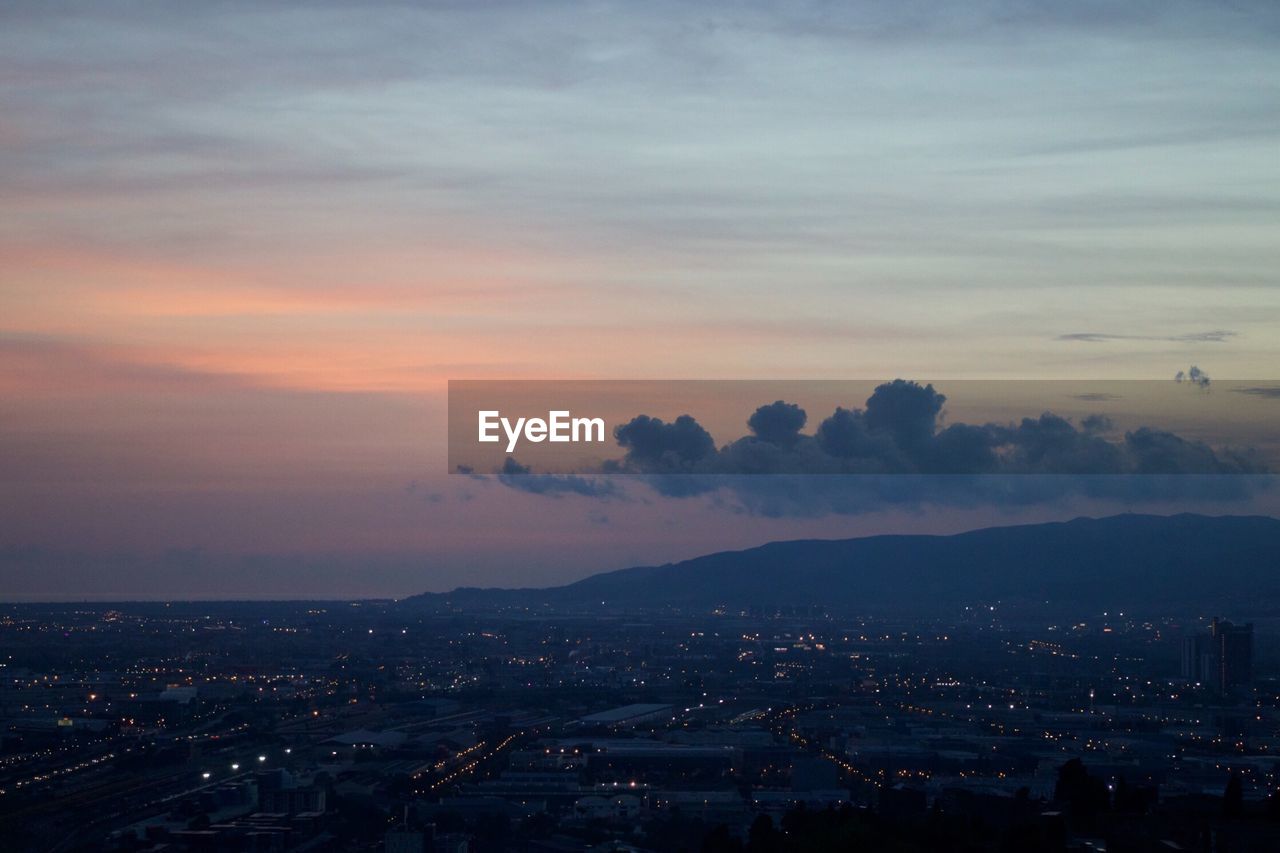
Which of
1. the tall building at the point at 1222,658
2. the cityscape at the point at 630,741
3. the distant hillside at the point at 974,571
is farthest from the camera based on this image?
the distant hillside at the point at 974,571

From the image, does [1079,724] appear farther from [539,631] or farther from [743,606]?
[743,606]

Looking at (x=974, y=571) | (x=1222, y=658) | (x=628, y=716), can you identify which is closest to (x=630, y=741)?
(x=628, y=716)

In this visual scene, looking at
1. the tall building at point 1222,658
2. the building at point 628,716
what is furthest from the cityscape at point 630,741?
the building at point 628,716

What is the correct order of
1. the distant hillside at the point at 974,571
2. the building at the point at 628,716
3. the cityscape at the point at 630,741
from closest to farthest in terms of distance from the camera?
the cityscape at the point at 630,741
the building at the point at 628,716
the distant hillside at the point at 974,571

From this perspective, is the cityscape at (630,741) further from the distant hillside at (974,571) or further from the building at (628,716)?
the distant hillside at (974,571)

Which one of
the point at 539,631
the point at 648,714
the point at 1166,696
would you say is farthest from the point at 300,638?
the point at 1166,696
